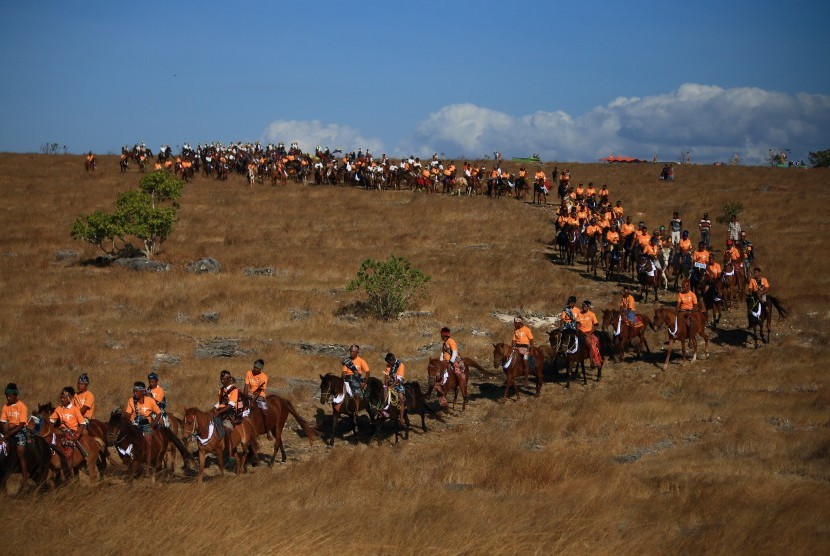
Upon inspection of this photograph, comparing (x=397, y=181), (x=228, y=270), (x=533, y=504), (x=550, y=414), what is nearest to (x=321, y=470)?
(x=533, y=504)

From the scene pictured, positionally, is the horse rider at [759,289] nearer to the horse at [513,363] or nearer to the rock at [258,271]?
the horse at [513,363]

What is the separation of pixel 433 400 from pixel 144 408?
27.9ft

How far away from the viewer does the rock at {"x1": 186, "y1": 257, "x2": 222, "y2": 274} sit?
3672 cm

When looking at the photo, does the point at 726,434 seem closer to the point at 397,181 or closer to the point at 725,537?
the point at 725,537

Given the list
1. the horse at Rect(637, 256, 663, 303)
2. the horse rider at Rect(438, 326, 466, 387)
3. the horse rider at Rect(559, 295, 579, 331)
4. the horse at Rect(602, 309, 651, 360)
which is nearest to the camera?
the horse rider at Rect(438, 326, 466, 387)

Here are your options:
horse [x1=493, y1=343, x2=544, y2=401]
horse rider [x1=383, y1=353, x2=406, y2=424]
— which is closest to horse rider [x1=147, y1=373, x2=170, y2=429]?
horse rider [x1=383, y1=353, x2=406, y2=424]

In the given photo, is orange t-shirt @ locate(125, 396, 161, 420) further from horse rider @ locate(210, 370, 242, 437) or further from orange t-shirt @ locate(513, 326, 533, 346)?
orange t-shirt @ locate(513, 326, 533, 346)

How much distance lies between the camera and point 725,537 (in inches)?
425

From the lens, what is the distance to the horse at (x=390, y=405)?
18.1 metres

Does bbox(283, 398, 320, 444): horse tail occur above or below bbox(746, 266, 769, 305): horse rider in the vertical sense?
below

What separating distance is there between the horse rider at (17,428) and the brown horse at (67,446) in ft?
1.18

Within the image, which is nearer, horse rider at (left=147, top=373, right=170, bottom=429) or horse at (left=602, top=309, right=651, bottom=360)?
horse rider at (left=147, top=373, right=170, bottom=429)

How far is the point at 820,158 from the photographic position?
80.3 metres

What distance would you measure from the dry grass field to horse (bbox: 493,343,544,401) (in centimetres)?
59
